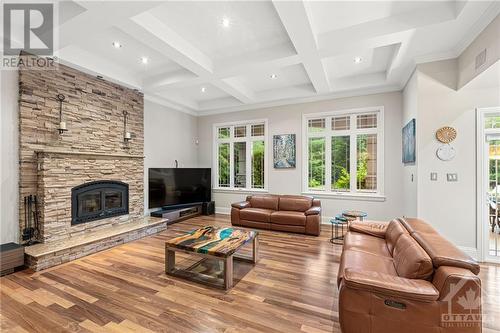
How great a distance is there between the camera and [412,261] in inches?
72.9

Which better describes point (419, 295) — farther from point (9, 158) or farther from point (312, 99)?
point (9, 158)

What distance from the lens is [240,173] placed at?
6840 millimetres

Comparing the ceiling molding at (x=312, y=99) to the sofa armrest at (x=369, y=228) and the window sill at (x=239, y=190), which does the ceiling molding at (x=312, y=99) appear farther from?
the sofa armrest at (x=369, y=228)

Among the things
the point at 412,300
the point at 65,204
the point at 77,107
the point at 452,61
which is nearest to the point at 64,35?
the point at 77,107

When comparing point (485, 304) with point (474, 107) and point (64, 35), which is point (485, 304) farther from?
point (64, 35)

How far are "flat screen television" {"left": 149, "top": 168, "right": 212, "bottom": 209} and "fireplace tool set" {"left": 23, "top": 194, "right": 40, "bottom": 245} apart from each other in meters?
2.09

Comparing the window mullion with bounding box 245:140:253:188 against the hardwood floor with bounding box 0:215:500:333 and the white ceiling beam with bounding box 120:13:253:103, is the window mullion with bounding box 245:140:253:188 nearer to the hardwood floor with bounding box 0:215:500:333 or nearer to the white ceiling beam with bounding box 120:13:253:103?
the white ceiling beam with bounding box 120:13:253:103

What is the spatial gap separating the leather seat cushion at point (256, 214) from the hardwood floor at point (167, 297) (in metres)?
1.47

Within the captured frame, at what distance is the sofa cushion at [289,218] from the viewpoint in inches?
187

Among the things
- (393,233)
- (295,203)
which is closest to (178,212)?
(295,203)

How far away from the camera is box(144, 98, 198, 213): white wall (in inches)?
220

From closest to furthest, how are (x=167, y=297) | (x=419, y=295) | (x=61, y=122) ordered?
(x=419, y=295) → (x=167, y=297) → (x=61, y=122)

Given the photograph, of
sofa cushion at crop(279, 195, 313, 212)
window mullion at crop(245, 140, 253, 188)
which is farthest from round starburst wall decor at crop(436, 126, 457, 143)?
window mullion at crop(245, 140, 253, 188)

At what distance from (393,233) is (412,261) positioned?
105cm
